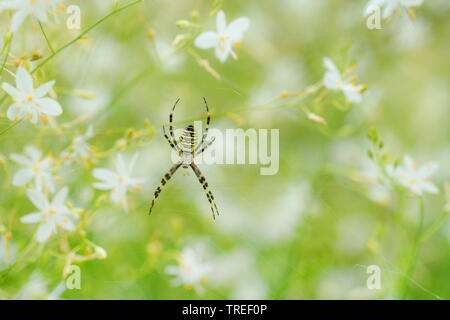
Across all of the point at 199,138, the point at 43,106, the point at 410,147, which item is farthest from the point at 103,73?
the point at 410,147

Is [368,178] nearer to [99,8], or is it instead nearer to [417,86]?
[99,8]

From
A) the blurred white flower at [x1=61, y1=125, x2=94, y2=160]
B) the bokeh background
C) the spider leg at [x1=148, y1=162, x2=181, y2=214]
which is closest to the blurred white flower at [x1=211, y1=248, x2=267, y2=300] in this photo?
the bokeh background

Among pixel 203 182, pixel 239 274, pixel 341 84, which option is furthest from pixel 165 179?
pixel 239 274

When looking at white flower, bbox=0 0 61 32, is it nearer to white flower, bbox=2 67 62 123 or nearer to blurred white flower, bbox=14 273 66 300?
white flower, bbox=2 67 62 123

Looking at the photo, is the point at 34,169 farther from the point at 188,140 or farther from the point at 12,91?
the point at 188,140

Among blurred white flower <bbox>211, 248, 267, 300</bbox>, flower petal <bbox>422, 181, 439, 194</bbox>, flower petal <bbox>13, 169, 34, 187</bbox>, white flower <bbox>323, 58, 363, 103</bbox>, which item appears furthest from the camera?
blurred white flower <bbox>211, 248, 267, 300</bbox>

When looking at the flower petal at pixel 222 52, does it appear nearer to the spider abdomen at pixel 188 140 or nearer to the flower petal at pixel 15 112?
the spider abdomen at pixel 188 140
